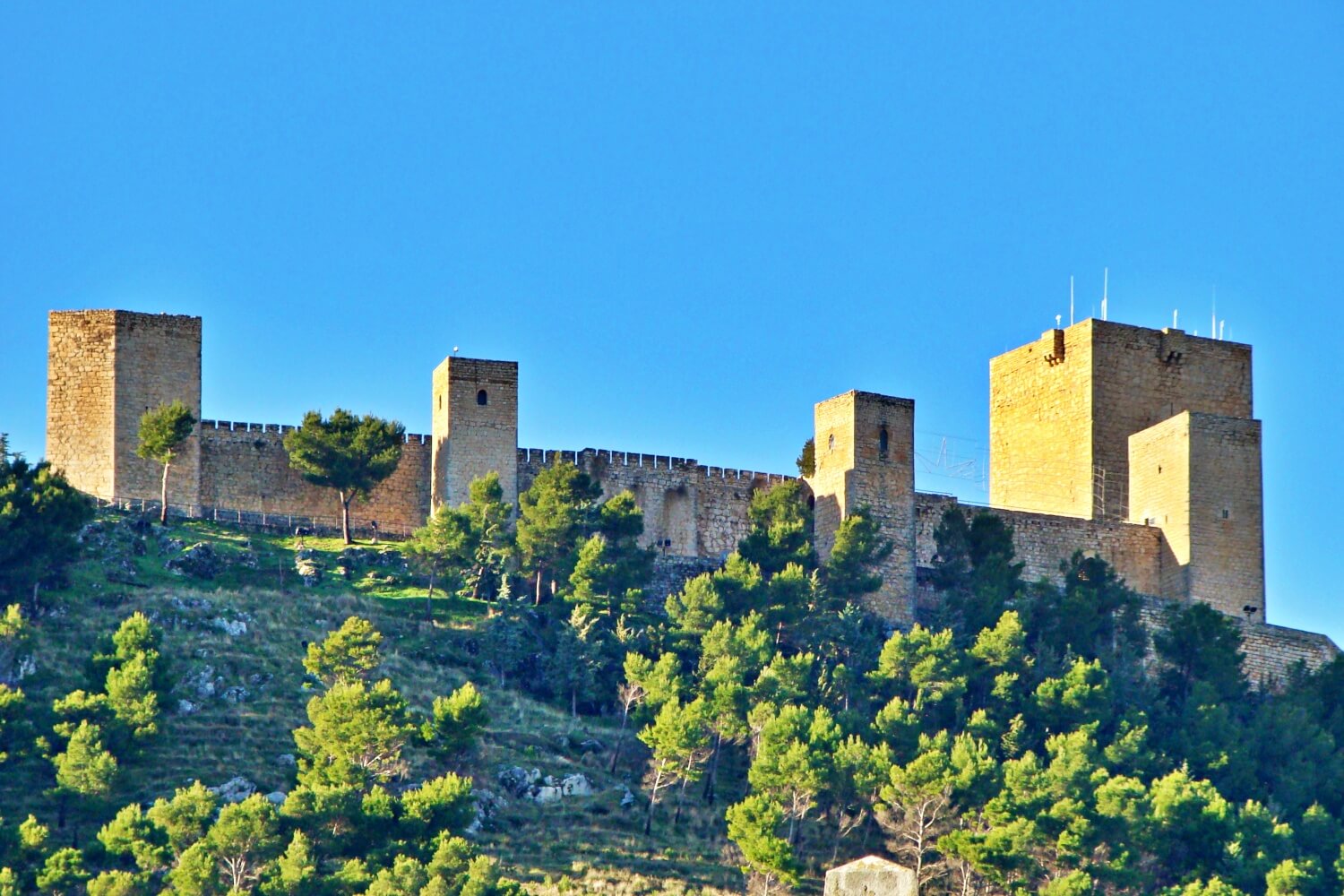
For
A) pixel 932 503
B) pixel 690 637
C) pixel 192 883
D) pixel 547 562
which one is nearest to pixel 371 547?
pixel 547 562

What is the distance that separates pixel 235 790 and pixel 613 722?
665cm

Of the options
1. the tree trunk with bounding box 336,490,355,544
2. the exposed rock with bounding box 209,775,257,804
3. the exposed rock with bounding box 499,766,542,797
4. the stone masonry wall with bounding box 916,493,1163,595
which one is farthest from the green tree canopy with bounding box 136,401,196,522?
the stone masonry wall with bounding box 916,493,1163,595

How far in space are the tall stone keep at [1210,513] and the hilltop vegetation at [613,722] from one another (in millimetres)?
1401

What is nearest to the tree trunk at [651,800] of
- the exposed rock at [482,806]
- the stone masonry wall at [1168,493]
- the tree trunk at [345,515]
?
the exposed rock at [482,806]

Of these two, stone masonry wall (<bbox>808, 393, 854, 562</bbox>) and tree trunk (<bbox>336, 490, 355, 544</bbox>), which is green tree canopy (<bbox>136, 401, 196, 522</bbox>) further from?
stone masonry wall (<bbox>808, 393, 854, 562</bbox>)

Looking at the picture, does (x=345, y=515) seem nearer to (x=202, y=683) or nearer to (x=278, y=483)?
(x=278, y=483)

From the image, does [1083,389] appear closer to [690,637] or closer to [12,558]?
[690,637]

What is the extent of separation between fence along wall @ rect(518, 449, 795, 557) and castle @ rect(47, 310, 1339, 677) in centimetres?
3

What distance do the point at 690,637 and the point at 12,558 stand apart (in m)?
9.80

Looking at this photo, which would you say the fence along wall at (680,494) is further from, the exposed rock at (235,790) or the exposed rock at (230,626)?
the exposed rock at (235,790)

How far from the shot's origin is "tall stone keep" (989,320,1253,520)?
157 ft

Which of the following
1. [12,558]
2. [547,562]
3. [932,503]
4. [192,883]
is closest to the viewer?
[192,883]

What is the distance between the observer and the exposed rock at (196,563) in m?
41.5

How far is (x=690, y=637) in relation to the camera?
40.6 meters
